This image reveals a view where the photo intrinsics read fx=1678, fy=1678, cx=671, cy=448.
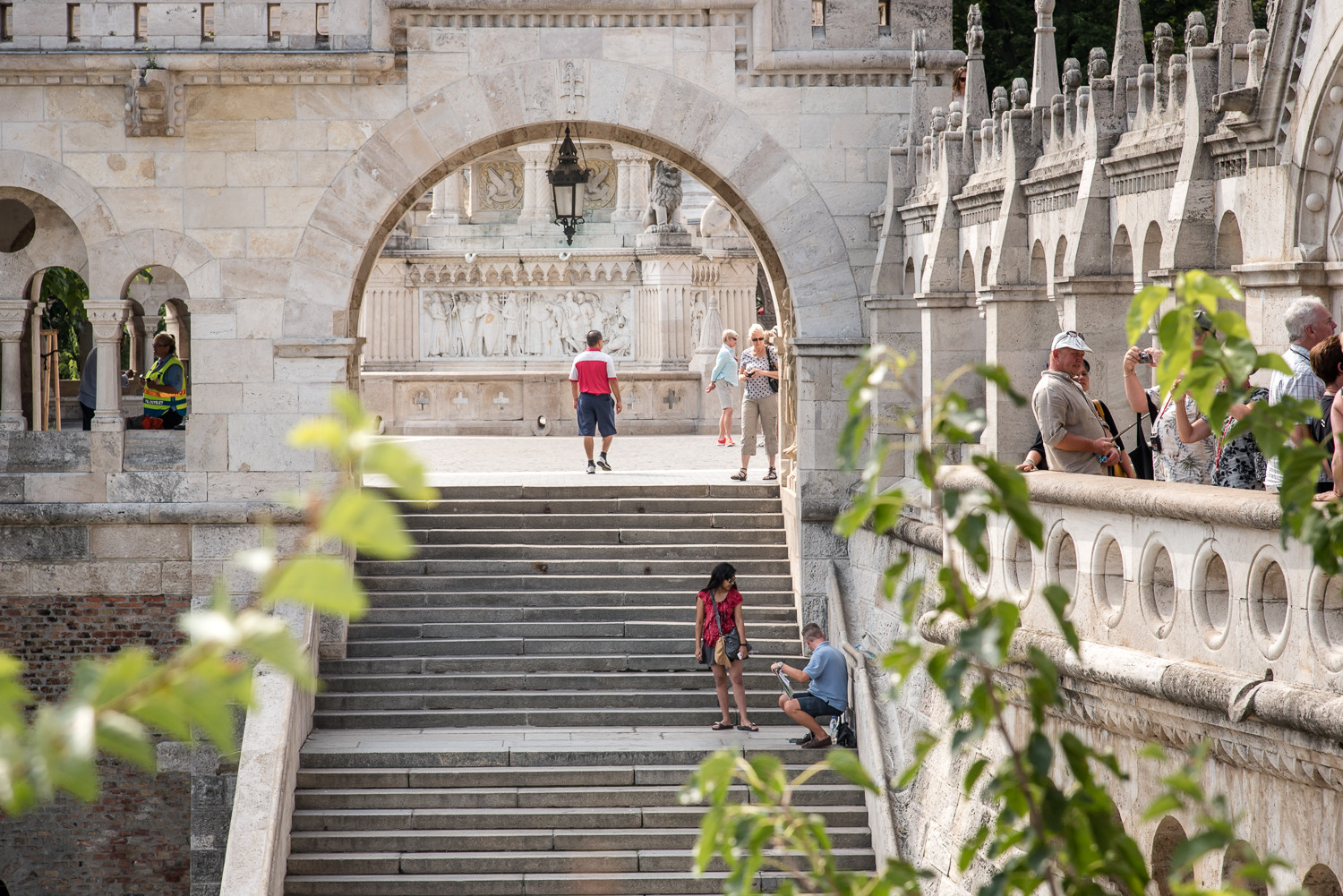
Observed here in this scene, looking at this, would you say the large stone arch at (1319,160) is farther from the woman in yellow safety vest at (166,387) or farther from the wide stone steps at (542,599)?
the woman in yellow safety vest at (166,387)

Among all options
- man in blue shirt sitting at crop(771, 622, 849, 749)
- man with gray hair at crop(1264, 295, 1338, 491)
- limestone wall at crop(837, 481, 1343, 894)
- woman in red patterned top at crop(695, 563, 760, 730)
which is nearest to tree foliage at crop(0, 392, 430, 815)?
limestone wall at crop(837, 481, 1343, 894)

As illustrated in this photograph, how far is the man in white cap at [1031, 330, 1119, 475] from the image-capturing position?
24.8 ft

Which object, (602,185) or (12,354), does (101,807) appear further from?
(602,185)

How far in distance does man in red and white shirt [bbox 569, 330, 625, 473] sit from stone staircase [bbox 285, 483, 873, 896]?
1.62 metres

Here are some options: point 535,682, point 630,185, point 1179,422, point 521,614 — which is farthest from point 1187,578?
point 630,185

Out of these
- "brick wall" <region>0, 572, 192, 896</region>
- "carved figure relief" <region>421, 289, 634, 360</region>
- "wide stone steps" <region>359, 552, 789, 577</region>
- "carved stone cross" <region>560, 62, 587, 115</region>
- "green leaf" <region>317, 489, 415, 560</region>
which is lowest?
"brick wall" <region>0, 572, 192, 896</region>

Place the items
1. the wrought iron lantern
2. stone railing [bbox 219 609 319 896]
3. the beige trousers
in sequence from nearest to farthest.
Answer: stone railing [bbox 219 609 319 896] → the wrought iron lantern → the beige trousers

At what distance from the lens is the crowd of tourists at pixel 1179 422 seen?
18.3 feet

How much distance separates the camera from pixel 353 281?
1267cm

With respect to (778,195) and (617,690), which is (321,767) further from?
(778,195)

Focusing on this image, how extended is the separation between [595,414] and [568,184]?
2.66 meters

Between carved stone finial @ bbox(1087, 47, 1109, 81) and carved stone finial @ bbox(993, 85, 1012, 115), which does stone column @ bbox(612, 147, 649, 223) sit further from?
carved stone finial @ bbox(1087, 47, 1109, 81)

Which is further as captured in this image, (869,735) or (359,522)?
(869,735)

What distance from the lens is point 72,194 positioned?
40.9 ft
